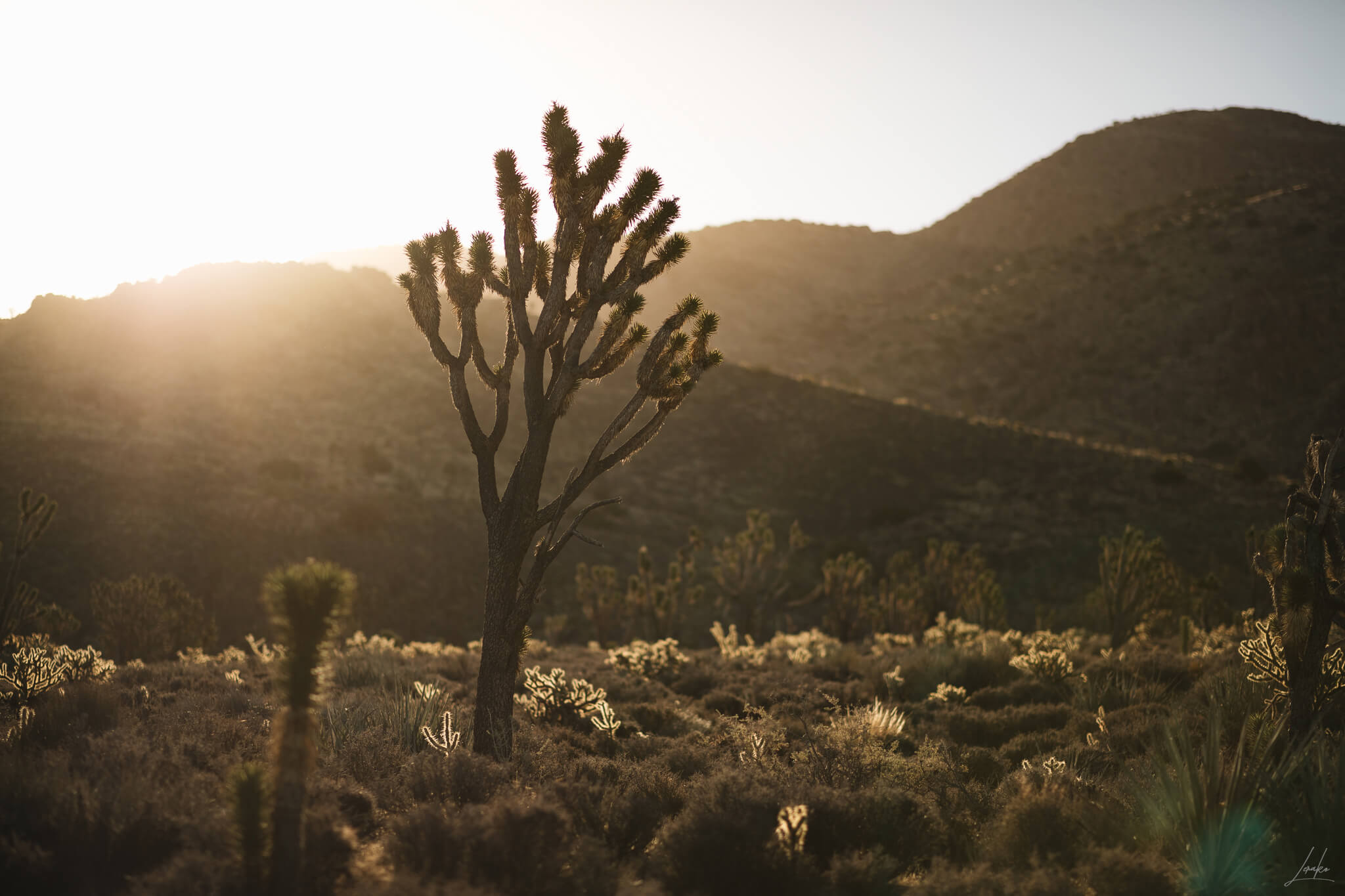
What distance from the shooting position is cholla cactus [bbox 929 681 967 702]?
36.7 feet

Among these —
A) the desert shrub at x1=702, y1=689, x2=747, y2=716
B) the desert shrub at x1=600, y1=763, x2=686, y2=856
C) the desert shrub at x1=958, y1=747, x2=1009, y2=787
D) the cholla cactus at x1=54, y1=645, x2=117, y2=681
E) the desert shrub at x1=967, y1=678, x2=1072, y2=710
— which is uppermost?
the desert shrub at x1=600, y1=763, x2=686, y2=856

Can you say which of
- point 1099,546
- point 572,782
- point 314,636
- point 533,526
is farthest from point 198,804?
point 1099,546

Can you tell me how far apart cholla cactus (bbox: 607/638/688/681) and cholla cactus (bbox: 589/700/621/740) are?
4099 millimetres

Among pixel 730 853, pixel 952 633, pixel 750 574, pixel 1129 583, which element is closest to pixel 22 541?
pixel 730 853

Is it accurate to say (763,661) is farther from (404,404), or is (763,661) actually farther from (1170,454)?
(1170,454)

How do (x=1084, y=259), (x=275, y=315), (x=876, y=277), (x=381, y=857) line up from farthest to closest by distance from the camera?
(x=876, y=277), (x=1084, y=259), (x=275, y=315), (x=381, y=857)

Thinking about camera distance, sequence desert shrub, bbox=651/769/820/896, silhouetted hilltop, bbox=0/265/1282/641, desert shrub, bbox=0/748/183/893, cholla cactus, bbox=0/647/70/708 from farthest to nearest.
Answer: silhouetted hilltop, bbox=0/265/1282/641
cholla cactus, bbox=0/647/70/708
desert shrub, bbox=651/769/820/896
desert shrub, bbox=0/748/183/893

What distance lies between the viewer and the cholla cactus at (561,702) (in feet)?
32.3

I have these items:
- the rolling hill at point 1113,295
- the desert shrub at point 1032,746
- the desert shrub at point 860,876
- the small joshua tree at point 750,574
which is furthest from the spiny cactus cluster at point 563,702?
the rolling hill at point 1113,295

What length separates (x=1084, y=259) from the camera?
6244cm

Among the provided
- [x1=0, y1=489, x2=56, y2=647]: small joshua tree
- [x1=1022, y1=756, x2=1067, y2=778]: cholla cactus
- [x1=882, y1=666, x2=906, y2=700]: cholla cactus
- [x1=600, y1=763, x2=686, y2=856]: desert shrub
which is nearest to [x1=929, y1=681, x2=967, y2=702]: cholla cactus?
[x1=882, y1=666, x2=906, y2=700]: cholla cactus

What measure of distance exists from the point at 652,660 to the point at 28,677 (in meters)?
9.20

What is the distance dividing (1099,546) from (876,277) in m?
57.4

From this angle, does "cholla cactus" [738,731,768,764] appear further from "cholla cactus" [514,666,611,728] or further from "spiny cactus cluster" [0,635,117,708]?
"spiny cactus cluster" [0,635,117,708]
